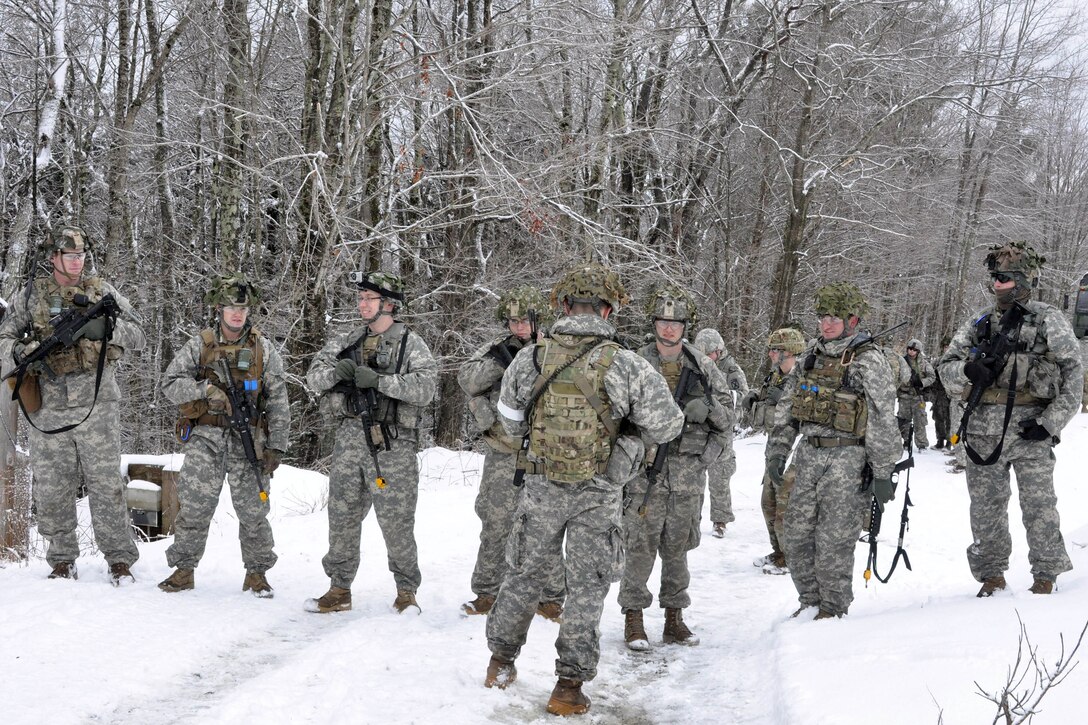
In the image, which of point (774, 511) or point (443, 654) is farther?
point (774, 511)

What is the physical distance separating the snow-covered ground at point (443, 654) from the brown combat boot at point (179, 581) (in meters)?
0.09

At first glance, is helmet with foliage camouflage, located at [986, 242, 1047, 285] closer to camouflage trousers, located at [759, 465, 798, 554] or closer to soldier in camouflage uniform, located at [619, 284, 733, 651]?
soldier in camouflage uniform, located at [619, 284, 733, 651]

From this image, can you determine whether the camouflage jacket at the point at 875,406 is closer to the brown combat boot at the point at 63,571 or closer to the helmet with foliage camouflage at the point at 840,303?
the helmet with foliage camouflage at the point at 840,303

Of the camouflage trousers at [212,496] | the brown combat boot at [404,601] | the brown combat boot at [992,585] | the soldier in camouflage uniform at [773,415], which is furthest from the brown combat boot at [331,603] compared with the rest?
the brown combat boot at [992,585]

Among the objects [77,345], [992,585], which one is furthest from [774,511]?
[77,345]

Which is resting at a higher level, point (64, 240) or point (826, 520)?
point (64, 240)

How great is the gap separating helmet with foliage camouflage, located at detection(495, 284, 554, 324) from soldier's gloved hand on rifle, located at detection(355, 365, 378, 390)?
3.15ft

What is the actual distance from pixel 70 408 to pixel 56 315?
637 mm

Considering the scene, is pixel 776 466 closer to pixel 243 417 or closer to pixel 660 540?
pixel 660 540

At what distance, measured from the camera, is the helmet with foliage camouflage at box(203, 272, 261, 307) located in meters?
5.61

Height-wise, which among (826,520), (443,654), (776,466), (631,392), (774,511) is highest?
(631,392)

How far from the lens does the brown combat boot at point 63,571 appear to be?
565 cm

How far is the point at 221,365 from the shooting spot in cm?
570

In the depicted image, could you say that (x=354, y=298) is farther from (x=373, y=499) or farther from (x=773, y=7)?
(x=773, y=7)
